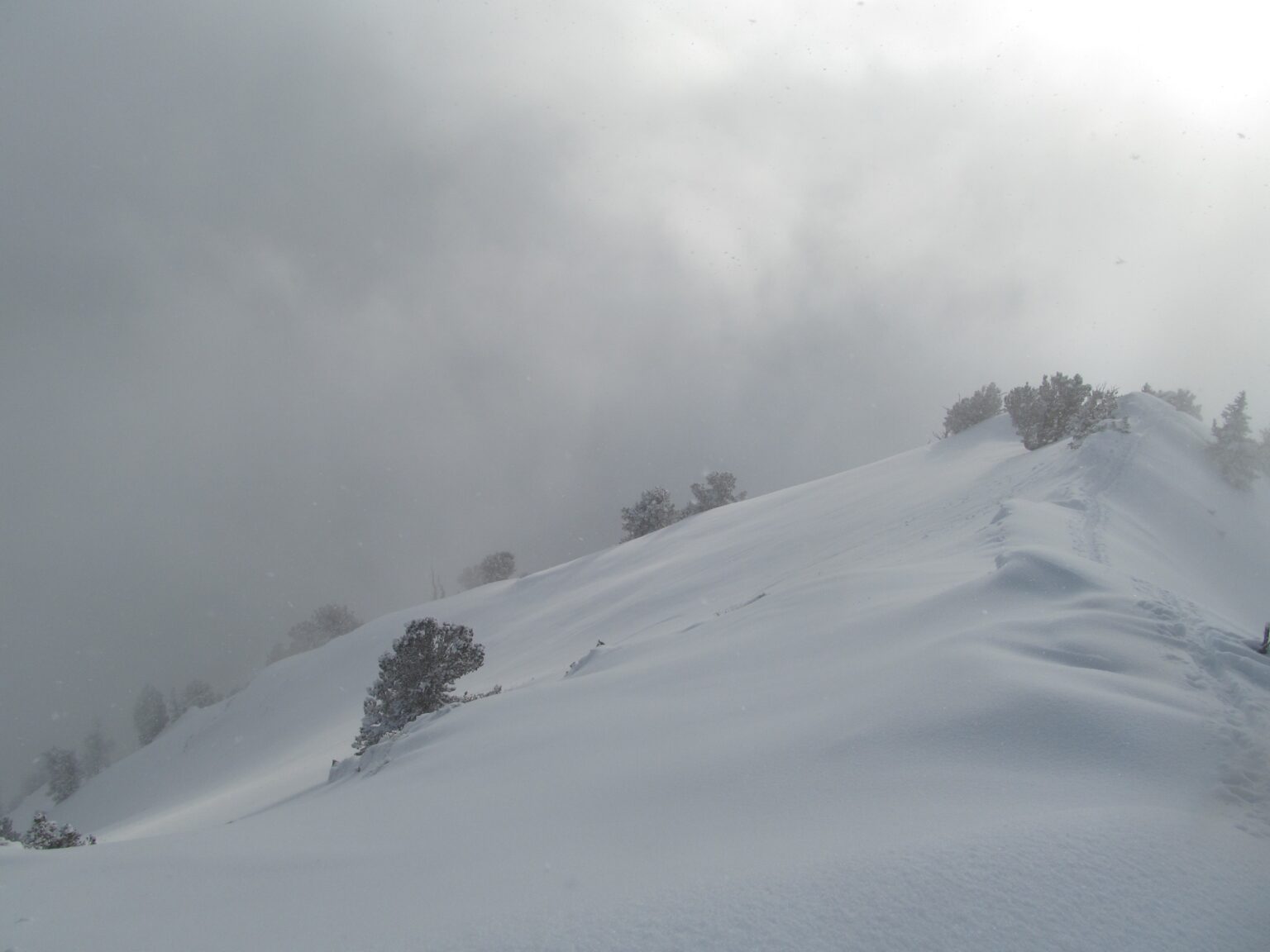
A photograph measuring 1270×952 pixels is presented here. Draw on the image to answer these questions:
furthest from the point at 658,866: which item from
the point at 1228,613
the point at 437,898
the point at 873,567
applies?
the point at 1228,613

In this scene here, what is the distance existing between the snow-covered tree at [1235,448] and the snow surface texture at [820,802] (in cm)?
996

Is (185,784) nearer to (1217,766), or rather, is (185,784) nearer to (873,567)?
(873,567)

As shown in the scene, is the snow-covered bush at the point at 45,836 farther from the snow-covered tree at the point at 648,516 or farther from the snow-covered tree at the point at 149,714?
the snow-covered tree at the point at 149,714

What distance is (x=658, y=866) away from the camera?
396cm

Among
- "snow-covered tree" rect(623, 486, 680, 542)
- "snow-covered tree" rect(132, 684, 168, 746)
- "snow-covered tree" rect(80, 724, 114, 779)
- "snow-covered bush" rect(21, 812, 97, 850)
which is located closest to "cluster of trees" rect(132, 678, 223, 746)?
"snow-covered tree" rect(132, 684, 168, 746)

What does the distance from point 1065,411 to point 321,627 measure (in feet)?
207

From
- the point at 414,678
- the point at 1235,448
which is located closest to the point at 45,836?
the point at 414,678

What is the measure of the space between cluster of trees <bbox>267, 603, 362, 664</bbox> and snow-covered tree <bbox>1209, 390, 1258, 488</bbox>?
61435 mm

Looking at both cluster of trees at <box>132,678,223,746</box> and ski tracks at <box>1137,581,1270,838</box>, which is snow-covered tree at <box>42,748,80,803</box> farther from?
ski tracks at <box>1137,581,1270,838</box>

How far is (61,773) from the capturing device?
46031 mm

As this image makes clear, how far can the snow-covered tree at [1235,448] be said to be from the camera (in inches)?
770

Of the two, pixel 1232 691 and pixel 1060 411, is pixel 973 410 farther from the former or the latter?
pixel 1232 691

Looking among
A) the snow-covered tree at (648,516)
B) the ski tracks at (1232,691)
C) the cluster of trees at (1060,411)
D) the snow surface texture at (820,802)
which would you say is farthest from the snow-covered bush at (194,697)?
the ski tracks at (1232,691)

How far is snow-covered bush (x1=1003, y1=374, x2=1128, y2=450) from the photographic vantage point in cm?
2059
